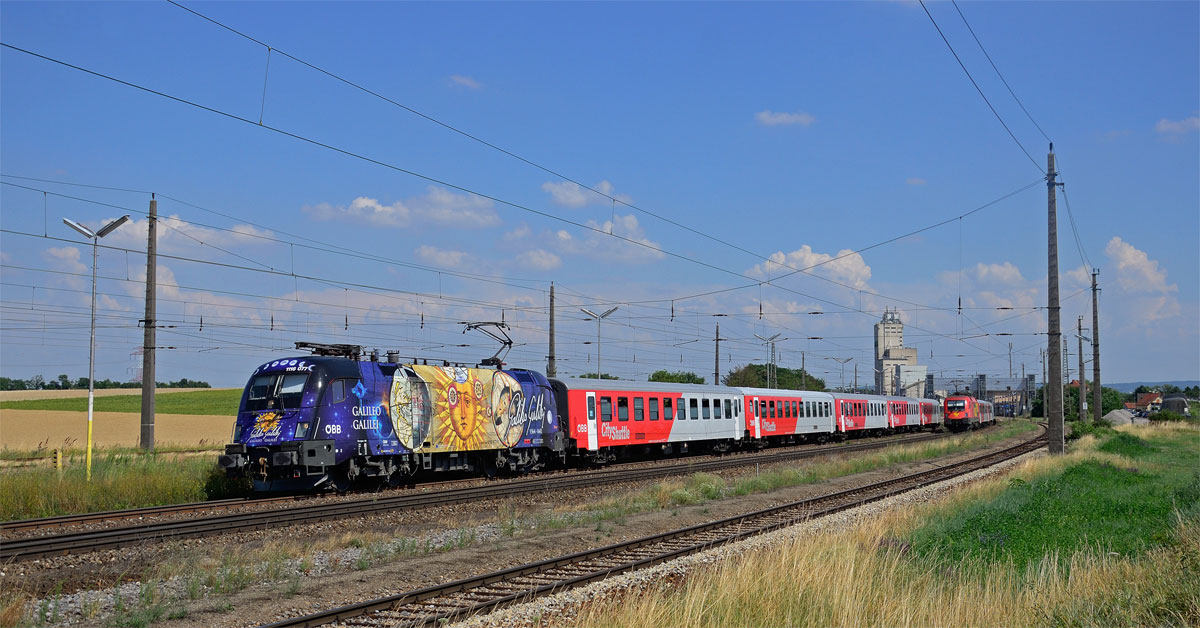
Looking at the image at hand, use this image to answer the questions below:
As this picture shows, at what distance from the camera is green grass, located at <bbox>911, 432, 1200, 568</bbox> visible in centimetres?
1353

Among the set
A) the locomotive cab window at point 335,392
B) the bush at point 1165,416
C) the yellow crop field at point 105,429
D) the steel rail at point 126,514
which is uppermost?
the locomotive cab window at point 335,392

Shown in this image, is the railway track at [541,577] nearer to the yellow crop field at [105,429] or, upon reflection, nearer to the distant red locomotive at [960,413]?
the yellow crop field at [105,429]

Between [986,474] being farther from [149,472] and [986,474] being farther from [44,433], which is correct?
[44,433]

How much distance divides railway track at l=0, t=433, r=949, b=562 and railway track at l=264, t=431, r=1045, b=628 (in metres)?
6.23

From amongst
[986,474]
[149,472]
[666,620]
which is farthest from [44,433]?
[666,620]

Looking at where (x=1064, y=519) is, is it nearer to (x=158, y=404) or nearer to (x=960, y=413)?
(x=960, y=413)

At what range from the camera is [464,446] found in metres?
25.5

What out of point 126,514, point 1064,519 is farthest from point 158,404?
point 1064,519

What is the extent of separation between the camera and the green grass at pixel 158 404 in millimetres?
74500

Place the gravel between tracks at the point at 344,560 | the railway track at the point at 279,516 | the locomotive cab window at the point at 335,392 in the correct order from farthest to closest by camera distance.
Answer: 1. the locomotive cab window at the point at 335,392
2. the railway track at the point at 279,516
3. the gravel between tracks at the point at 344,560

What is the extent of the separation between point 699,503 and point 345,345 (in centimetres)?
959

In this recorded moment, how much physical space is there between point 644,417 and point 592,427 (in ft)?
10.9

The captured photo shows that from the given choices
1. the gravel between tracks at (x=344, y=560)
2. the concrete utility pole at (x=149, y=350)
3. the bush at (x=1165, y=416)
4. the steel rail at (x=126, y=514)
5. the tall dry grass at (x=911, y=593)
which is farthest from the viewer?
the bush at (x=1165, y=416)

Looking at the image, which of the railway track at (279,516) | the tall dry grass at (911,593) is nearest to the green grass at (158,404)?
the railway track at (279,516)
